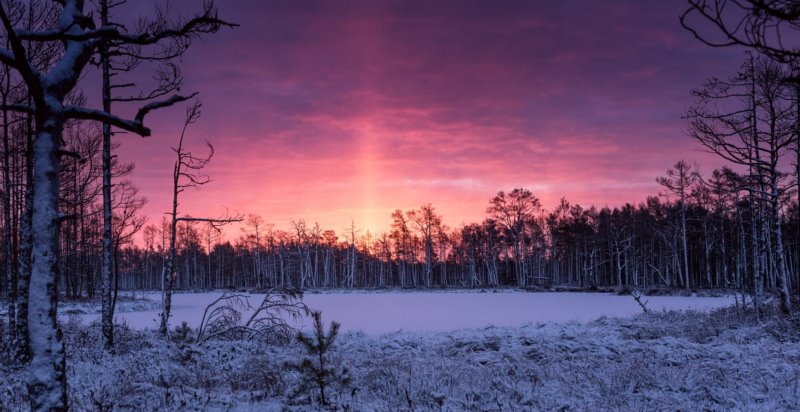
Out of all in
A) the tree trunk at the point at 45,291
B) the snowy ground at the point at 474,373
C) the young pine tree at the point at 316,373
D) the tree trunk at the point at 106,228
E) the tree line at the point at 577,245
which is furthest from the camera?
the tree line at the point at 577,245

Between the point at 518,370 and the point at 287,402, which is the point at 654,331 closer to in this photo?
the point at 518,370

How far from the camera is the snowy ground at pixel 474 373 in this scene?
6.52 m

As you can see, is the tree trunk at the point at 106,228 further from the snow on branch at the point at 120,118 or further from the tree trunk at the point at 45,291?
the tree trunk at the point at 45,291

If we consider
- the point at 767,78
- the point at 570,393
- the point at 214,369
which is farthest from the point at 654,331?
the point at 214,369

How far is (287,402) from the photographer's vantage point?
6473 millimetres

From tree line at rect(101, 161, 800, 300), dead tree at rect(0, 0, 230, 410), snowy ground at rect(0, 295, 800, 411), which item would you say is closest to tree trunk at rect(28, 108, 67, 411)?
dead tree at rect(0, 0, 230, 410)

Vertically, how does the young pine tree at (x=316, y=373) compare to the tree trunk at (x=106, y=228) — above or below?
below

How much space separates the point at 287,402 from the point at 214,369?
305 centimetres

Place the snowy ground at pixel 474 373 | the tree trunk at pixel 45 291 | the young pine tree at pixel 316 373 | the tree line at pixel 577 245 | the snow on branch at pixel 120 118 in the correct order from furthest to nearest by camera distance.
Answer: the tree line at pixel 577 245, the snowy ground at pixel 474 373, the young pine tree at pixel 316 373, the snow on branch at pixel 120 118, the tree trunk at pixel 45 291

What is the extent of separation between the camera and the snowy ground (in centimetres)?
652

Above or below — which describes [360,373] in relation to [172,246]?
below

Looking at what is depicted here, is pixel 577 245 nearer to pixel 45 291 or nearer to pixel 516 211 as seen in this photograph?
pixel 516 211

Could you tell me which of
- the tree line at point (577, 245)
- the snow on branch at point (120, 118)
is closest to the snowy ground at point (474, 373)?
the snow on branch at point (120, 118)

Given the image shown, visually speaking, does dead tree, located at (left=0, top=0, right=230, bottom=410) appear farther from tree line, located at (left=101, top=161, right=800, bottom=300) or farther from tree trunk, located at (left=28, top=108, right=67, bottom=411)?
tree line, located at (left=101, top=161, right=800, bottom=300)
